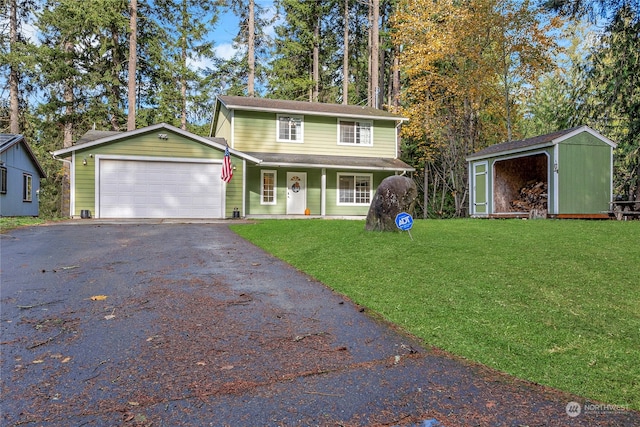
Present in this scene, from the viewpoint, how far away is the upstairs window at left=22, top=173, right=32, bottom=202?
2006cm

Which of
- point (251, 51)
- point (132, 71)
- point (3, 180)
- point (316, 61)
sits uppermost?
point (316, 61)

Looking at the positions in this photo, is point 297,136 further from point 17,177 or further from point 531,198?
point 17,177

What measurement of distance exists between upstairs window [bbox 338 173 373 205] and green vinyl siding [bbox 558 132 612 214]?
8.29 metres

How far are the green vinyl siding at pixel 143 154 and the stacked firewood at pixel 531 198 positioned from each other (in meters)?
11.5

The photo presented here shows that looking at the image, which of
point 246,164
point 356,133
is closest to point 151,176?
point 246,164

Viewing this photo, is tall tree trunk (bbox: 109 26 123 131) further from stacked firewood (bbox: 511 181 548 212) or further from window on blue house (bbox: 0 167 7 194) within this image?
stacked firewood (bbox: 511 181 548 212)

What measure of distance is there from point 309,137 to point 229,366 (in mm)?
16972

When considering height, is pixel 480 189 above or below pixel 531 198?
above

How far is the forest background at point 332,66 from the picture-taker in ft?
57.4

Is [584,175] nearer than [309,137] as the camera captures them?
Yes

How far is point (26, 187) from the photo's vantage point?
20.6m

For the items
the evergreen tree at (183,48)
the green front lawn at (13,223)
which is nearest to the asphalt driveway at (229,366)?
the green front lawn at (13,223)

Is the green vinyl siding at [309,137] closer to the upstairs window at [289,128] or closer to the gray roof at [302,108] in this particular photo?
the upstairs window at [289,128]

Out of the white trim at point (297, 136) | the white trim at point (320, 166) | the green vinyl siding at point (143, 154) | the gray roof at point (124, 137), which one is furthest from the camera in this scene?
the white trim at point (297, 136)
